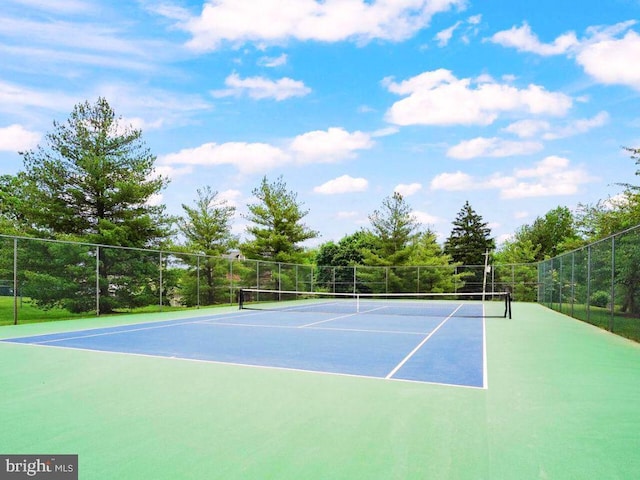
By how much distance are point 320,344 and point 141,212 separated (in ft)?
42.3

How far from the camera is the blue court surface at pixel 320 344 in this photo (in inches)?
233

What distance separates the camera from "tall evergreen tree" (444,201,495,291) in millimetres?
54438

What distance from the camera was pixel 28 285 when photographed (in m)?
12.3

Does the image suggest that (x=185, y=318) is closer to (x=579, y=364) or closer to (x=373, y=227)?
(x=579, y=364)

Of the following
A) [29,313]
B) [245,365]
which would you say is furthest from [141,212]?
[245,365]

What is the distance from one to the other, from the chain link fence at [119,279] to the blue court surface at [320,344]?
3131 millimetres

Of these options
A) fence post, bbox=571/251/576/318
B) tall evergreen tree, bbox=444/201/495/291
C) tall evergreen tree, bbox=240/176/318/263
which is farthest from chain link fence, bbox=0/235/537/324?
tall evergreen tree, bbox=444/201/495/291

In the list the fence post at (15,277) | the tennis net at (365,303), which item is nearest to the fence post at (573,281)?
the tennis net at (365,303)

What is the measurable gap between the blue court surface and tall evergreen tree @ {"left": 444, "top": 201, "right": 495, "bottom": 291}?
44304 mm

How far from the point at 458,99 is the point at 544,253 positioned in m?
40.6

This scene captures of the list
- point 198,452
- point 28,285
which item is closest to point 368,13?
point 28,285

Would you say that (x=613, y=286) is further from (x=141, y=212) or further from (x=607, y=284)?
(x=141, y=212)

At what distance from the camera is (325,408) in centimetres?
410

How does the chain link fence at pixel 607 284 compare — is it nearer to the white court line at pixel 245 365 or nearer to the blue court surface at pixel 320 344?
the blue court surface at pixel 320 344
